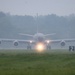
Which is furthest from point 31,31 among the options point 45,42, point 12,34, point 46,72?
point 46,72

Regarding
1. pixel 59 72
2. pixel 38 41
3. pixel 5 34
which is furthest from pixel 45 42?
pixel 5 34

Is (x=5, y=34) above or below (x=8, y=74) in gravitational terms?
above

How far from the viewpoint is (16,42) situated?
Result: 9619 cm

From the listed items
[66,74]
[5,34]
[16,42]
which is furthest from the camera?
[5,34]

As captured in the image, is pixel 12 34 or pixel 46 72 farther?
pixel 12 34

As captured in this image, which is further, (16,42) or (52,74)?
(16,42)

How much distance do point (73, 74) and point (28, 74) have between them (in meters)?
3.12

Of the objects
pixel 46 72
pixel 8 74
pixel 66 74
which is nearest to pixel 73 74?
pixel 66 74

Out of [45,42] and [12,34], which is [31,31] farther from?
[45,42]

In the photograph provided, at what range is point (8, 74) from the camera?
84.0 ft

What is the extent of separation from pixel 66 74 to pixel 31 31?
175 meters

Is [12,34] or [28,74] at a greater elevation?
[12,34]

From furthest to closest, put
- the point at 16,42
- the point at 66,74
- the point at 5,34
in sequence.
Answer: the point at 5,34 → the point at 16,42 → the point at 66,74

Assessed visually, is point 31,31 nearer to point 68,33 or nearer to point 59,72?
point 68,33
